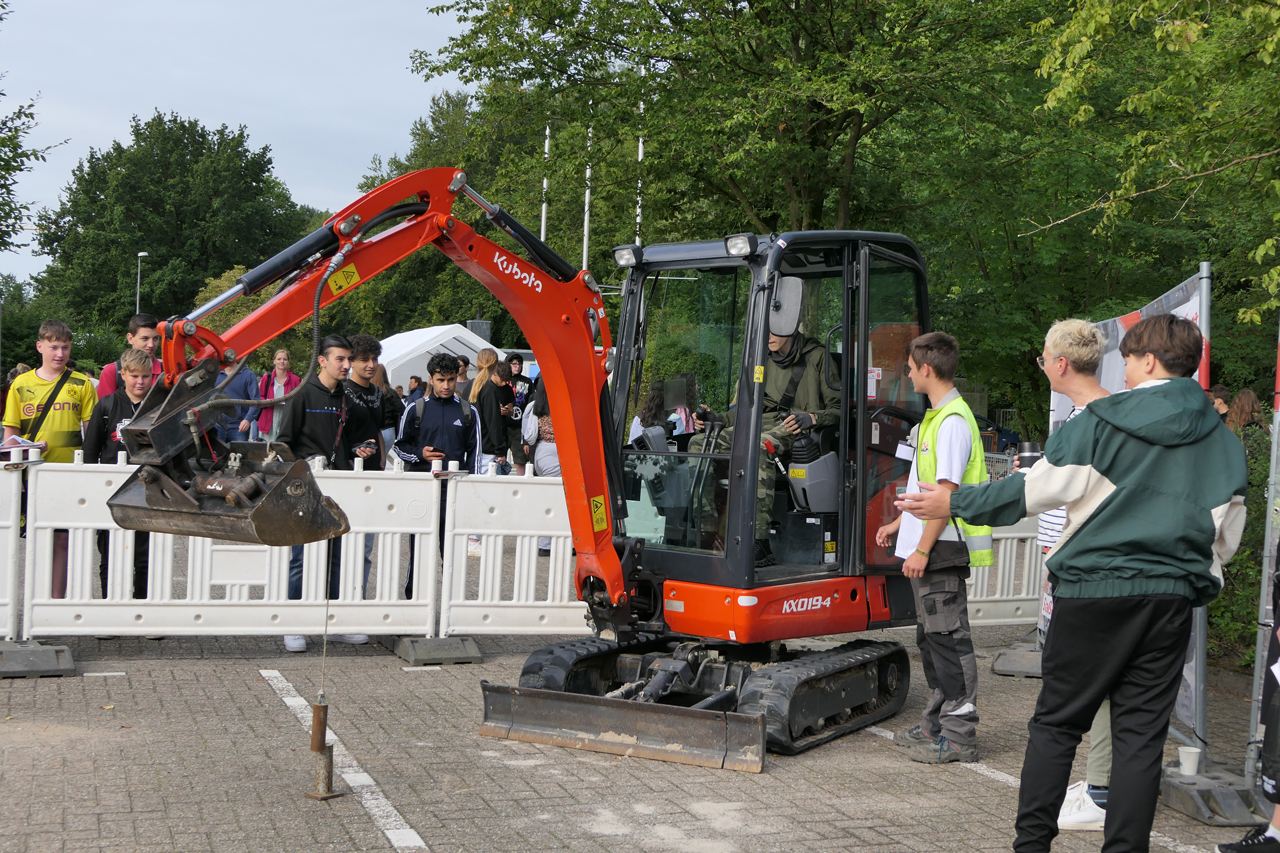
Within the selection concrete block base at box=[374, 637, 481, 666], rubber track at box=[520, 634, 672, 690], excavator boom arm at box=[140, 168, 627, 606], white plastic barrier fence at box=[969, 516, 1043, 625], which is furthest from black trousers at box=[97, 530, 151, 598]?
white plastic barrier fence at box=[969, 516, 1043, 625]

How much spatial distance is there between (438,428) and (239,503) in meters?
4.88

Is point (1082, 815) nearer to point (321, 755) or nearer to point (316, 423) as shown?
point (321, 755)

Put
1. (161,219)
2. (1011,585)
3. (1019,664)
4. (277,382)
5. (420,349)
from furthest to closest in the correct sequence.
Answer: (161,219), (420,349), (277,382), (1011,585), (1019,664)

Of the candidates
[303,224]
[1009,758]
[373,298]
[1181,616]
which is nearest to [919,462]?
[1009,758]

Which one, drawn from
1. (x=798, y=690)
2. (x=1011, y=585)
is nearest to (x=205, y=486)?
(x=798, y=690)

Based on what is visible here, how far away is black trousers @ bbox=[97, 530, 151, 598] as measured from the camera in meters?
7.76

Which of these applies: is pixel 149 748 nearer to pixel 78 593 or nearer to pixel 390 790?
pixel 390 790

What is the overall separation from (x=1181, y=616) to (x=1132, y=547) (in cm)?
29

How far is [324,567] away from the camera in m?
7.92

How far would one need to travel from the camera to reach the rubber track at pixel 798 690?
5711 millimetres

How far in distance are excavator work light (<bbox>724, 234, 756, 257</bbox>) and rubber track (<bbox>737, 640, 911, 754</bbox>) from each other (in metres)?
2.21

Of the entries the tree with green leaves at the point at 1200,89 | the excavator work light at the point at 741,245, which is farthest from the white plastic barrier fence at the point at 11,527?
the tree with green leaves at the point at 1200,89

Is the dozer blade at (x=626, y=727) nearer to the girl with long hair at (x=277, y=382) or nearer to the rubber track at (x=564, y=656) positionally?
the rubber track at (x=564, y=656)

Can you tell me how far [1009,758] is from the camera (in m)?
6.02
